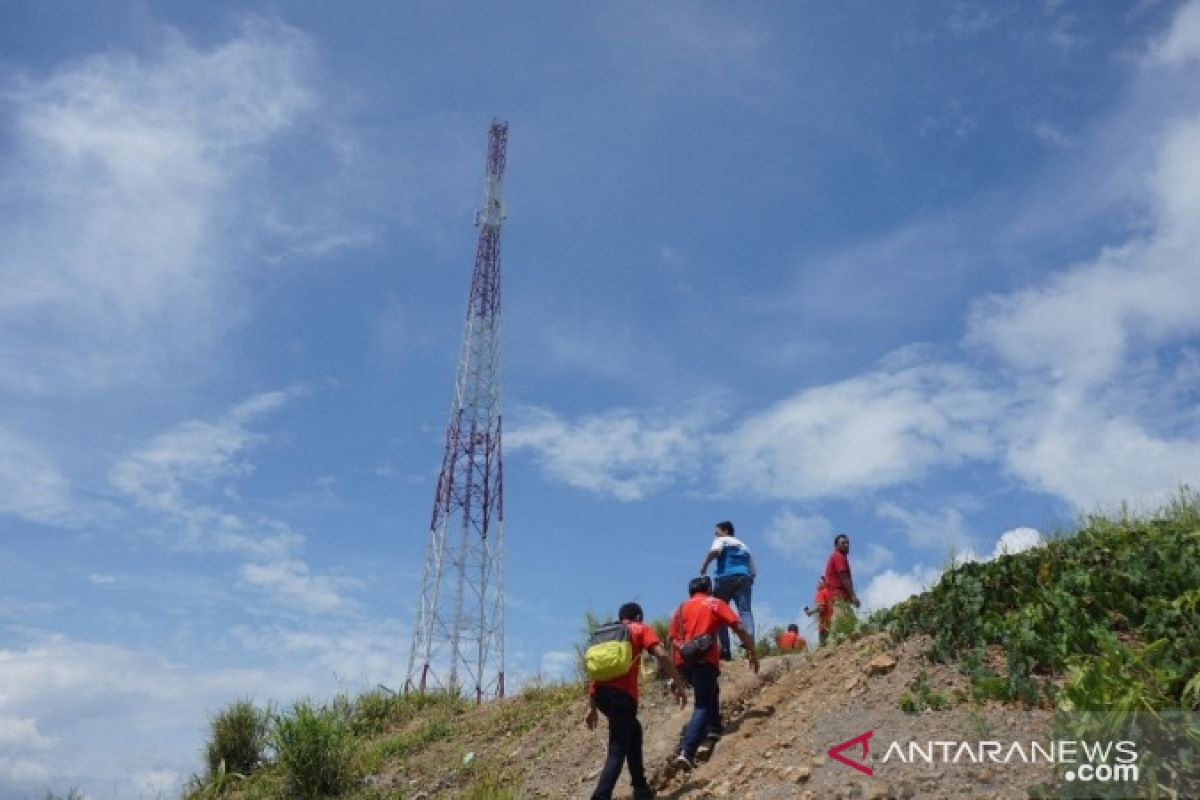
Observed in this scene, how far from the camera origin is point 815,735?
770cm

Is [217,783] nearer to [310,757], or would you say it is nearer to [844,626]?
[310,757]

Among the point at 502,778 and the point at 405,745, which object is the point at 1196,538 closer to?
the point at 502,778

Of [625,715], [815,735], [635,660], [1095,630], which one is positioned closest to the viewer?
[1095,630]

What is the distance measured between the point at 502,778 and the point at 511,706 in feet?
9.20

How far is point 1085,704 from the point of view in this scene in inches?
251

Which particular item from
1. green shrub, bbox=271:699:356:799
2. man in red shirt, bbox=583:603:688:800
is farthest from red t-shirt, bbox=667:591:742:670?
green shrub, bbox=271:699:356:799

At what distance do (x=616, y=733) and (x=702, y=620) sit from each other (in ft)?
4.15

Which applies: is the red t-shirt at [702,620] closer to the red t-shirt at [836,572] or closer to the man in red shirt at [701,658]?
the man in red shirt at [701,658]

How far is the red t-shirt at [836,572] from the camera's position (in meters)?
12.1

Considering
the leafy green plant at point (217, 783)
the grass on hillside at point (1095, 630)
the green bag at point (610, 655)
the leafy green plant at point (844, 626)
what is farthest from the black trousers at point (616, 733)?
the leafy green plant at point (217, 783)

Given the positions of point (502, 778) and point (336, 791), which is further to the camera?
point (336, 791)

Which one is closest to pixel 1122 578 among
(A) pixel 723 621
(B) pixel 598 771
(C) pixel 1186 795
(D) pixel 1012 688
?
(D) pixel 1012 688

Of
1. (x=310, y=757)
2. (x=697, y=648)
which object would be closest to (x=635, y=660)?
(x=697, y=648)

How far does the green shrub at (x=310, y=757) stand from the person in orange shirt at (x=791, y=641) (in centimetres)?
547
